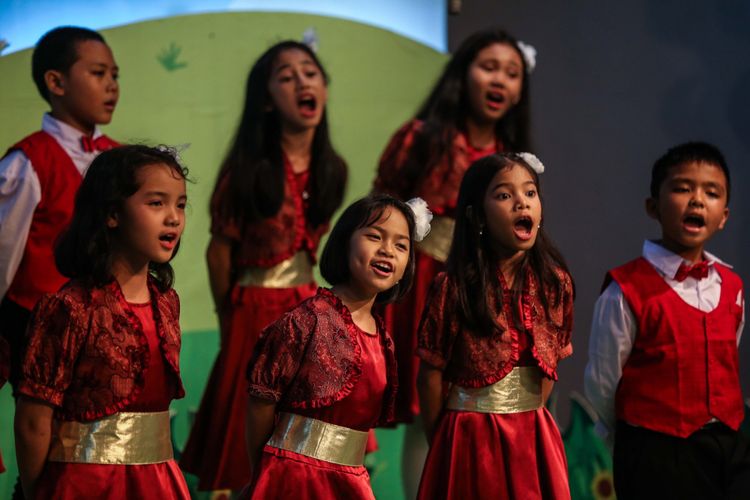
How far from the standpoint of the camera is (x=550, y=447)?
2867 millimetres

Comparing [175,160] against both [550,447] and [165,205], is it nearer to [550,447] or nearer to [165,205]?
[165,205]

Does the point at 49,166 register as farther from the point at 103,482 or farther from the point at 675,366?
the point at 675,366

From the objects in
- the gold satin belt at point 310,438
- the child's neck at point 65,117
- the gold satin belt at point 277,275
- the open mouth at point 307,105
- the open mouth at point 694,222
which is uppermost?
the open mouth at point 307,105

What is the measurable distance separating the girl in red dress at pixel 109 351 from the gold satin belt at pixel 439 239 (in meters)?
1.29

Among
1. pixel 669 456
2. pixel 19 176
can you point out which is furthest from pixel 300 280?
pixel 669 456

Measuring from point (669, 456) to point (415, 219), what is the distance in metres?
1.16

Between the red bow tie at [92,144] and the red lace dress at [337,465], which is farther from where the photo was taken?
the red bow tie at [92,144]

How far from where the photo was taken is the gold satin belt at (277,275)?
3590 mm

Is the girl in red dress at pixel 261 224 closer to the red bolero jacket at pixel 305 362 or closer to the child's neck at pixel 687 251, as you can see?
the red bolero jacket at pixel 305 362

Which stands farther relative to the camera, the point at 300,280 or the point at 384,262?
the point at 300,280

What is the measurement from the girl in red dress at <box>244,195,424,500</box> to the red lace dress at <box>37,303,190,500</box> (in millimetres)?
195

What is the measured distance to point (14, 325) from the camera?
3.16 metres

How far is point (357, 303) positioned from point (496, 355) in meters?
A: 0.43

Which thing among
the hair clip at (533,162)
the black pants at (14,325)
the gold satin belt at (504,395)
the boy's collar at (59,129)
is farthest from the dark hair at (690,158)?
the black pants at (14,325)
